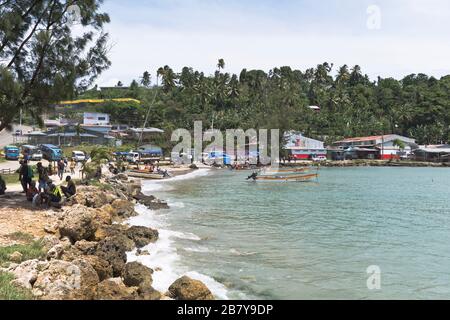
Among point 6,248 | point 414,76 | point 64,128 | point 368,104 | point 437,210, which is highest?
point 414,76

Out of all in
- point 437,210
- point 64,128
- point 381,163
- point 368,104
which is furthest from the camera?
point 368,104

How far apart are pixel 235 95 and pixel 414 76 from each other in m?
72.4

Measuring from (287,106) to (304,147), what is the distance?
10.9 m

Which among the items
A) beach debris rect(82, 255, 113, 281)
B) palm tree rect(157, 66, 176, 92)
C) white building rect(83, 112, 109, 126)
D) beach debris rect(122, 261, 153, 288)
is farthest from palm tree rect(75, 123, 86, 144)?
beach debris rect(122, 261, 153, 288)

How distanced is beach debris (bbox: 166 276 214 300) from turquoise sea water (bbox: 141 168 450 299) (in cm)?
116

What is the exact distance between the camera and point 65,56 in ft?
58.5

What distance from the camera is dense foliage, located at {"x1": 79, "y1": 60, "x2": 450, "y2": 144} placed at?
92500 mm

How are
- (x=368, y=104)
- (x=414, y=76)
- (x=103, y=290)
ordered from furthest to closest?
(x=414, y=76)
(x=368, y=104)
(x=103, y=290)

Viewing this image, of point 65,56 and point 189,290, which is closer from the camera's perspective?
point 189,290

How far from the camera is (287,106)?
9069cm

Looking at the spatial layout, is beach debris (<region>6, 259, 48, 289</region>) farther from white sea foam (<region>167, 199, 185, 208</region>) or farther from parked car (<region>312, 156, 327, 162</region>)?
parked car (<region>312, 156, 327, 162</region>)

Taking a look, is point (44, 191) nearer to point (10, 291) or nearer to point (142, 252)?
point (142, 252)
